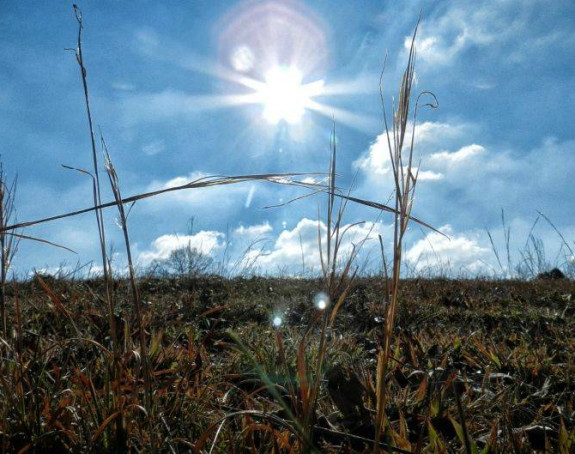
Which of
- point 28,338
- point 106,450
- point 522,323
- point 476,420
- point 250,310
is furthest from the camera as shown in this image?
point 250,310

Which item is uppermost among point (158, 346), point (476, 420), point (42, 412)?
point (158, 346)

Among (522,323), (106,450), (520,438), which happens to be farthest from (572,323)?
(106,450)

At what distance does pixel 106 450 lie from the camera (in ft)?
4.55

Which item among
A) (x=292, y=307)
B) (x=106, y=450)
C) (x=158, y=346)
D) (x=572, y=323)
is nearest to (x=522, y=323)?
(x=572, y=323)

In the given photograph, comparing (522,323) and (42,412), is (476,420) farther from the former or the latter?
(522,323)

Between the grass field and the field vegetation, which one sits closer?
the field vegetation

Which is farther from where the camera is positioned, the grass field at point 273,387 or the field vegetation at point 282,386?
the grass field at point 273,387

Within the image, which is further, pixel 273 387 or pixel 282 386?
pixel 282 386

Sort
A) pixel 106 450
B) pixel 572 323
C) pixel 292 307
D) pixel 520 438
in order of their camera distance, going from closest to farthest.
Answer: pixel 106 450 → pixel 520 438 → pixel 572 323 → pixel 292 307

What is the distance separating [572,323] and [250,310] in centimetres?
286

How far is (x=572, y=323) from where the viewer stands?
12.4ft

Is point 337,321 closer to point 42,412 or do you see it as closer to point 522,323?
point 522,323

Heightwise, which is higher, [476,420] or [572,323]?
[572,323]

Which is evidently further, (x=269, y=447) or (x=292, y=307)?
(x=292, y=307)
